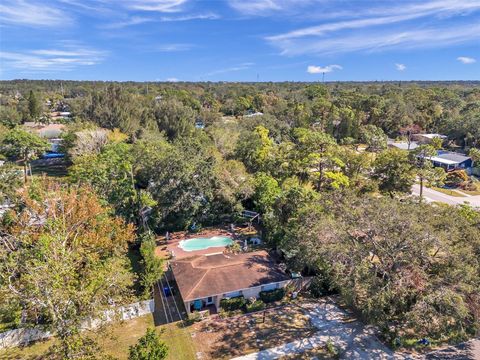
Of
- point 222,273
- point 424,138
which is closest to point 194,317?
point 222,273

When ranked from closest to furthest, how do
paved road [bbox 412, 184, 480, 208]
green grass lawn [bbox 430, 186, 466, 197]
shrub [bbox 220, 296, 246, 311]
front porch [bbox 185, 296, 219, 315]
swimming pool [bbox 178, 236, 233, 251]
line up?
1. front porch [bbox 185, 296, 219, 315]
2. shrub [bbox 220, 296, 246, 311]
3. swimming pool [bbox 178, 236, 233, 251]
4. paved road [bbox 412, 184, 480, 208]
5. green grass lawn [bbox 430, 186, 466, 197]

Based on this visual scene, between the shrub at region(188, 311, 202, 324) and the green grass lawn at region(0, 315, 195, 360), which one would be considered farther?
the shrub at region(188, 311, 202, 324)

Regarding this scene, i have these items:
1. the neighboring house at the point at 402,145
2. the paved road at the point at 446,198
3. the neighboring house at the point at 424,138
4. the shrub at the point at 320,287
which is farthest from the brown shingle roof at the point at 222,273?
the neighboring house at the point at 424,138

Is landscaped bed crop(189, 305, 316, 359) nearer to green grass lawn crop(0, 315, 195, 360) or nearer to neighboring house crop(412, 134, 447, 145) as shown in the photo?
green grass lawn crop(0, 315, 195, 360)

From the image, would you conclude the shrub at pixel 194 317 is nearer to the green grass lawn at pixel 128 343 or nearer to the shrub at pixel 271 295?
the green grass lawn at pixel 128 343

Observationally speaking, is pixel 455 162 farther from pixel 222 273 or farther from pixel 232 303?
pixel 232 303

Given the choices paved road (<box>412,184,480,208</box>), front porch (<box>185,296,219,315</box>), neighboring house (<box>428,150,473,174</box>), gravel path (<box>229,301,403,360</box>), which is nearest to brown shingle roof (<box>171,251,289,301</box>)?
front porch (<box>185,296,219,315</box>)

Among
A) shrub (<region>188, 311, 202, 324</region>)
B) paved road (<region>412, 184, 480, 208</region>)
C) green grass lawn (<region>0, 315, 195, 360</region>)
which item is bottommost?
green grass lawn (<region>0, 315, 195, 360</region>)
